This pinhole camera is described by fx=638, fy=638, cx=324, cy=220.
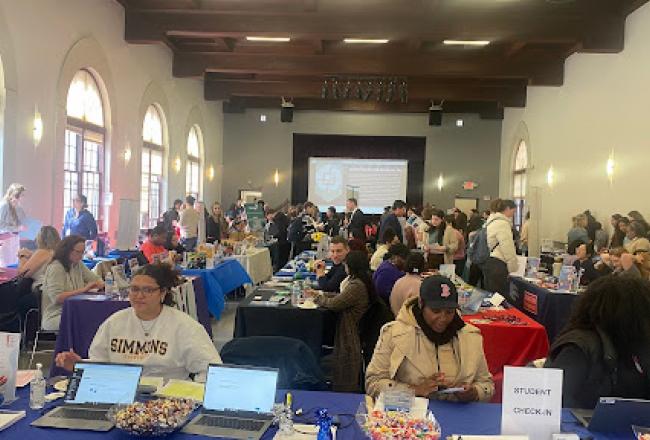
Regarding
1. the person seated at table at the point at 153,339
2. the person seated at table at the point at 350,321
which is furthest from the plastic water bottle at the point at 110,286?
the person seated at table at the point at 153,339

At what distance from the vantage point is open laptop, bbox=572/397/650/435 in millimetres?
2152

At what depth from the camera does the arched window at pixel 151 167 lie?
11.7m

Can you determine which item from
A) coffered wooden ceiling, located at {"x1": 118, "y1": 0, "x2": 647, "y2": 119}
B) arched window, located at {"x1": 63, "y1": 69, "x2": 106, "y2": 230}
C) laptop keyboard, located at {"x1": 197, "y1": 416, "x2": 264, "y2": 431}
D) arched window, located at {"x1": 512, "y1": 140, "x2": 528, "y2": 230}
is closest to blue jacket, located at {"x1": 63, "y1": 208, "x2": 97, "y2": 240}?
arched window, located at {"x1": 63, "y1": 69, "x2": 106, "y2": 230}

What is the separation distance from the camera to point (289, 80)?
14492 mm

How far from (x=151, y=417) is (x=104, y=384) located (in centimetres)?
38

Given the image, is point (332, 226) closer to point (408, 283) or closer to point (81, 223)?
point (81, 223)

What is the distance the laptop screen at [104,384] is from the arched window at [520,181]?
12978 millimetres

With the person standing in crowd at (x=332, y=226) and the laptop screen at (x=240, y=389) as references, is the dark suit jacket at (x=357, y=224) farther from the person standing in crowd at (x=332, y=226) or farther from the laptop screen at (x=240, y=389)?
the laptop screen at (x=240, y=389)

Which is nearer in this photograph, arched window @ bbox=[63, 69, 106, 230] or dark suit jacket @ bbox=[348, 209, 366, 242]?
arched window @ bbox=[63, 69, 106, 230]

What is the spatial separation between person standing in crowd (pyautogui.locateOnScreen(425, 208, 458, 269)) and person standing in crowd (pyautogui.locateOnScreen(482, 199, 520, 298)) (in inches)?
58.7

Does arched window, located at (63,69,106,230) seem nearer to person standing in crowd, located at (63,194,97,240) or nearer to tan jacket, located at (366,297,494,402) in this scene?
person standing in crowd, located at (63,194,97,240)

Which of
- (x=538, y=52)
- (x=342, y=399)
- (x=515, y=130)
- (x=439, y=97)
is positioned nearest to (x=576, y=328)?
(x=342, y=399)

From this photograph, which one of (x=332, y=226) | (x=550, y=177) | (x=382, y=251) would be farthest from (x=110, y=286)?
(x=550, y=177)

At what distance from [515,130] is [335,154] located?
5.23 m
